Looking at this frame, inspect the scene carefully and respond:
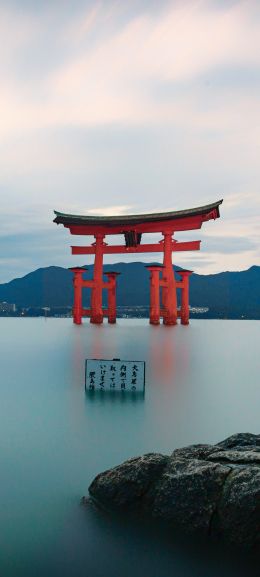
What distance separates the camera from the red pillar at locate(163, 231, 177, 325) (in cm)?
3825

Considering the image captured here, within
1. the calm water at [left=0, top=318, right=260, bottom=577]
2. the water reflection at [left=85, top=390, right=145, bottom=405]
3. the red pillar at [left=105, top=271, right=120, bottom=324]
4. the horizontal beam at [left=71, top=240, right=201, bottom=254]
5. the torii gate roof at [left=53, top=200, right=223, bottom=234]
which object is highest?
the torii gate roof at [left=53, top=200, right=223, bottom=234]

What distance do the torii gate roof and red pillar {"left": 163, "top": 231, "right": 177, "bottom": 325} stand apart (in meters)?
1.32

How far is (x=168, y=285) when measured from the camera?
39938mm

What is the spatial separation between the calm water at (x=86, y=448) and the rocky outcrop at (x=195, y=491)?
8.1 inches

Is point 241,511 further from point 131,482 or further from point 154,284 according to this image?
point 154,284

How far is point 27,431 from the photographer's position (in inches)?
271

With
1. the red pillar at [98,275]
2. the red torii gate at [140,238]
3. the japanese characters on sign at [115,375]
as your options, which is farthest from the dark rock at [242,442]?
the red pillar at [98,275]

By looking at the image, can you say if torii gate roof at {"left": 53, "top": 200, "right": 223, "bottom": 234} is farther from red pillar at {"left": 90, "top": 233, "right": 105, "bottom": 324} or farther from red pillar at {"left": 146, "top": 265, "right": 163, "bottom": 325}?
red pillar at {"left": 146, "top": 265, "right": 163, "bottom": 325}

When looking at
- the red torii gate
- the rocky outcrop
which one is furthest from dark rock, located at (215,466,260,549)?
the red torii gate

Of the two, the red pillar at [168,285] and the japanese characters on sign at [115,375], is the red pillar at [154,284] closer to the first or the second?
the red pillar at [168,285]

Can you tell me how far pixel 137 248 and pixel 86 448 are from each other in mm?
33873

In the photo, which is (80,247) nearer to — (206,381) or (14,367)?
(14,367)

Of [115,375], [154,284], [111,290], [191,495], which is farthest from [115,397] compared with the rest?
[111,290]

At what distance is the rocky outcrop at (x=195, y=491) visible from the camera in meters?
3.53
